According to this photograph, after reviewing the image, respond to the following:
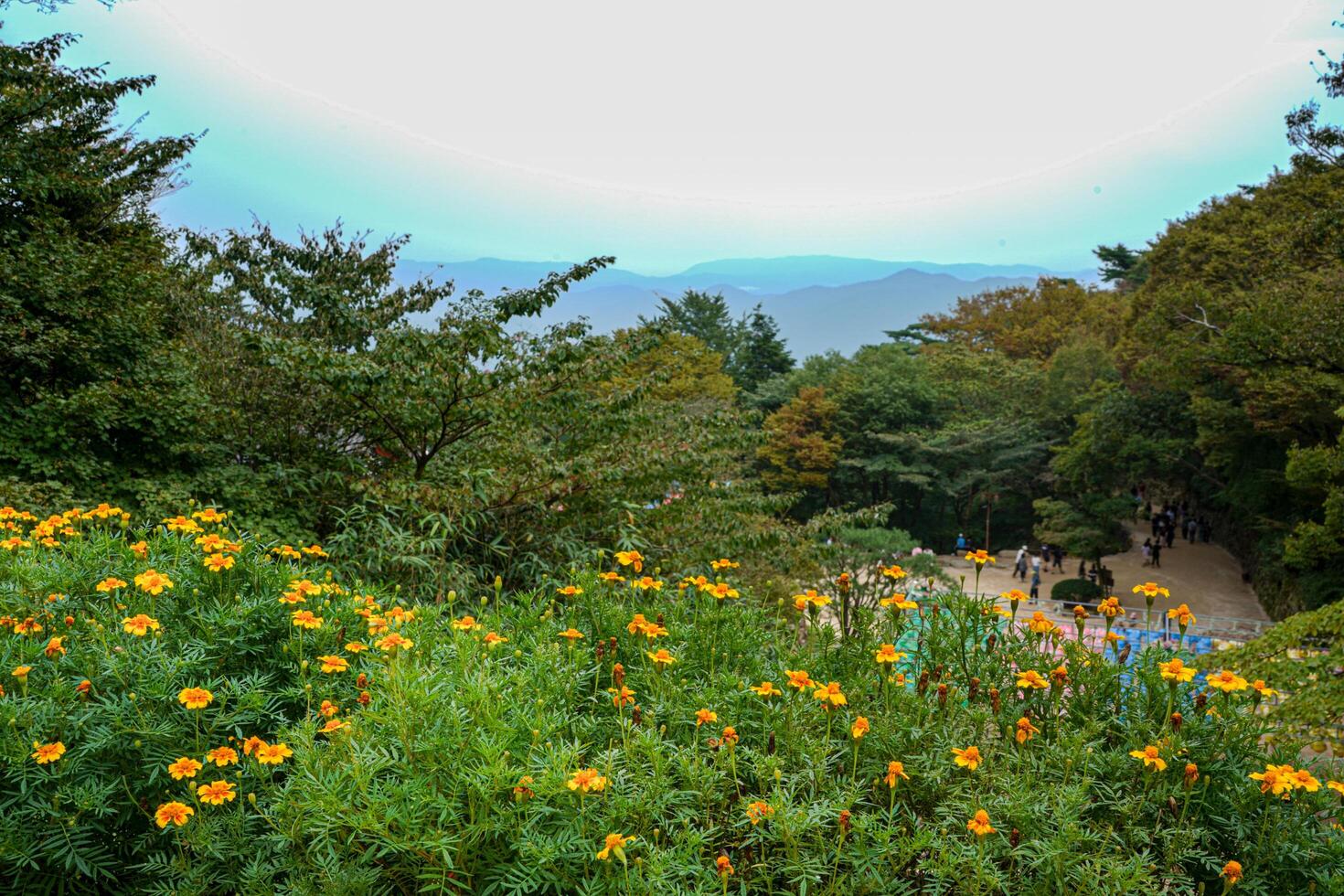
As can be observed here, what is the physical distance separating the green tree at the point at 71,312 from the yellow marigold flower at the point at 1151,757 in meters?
5.95

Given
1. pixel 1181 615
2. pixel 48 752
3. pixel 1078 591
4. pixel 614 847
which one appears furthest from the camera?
pixel 1078 591

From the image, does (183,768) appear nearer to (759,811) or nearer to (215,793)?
(215,793)

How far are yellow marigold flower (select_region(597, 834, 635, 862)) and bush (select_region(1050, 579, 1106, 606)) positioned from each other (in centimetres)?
1866

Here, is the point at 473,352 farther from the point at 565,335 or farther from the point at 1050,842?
the point at 1050,842

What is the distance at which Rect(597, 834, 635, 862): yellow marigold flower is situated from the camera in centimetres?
106

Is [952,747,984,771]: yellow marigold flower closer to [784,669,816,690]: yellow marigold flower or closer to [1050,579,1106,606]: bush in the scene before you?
[784,669,816,690]: yellow marigold flower

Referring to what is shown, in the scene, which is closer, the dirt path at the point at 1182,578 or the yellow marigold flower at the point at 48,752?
the yellow marigold flower at the point at 48,752

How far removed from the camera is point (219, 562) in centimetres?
180

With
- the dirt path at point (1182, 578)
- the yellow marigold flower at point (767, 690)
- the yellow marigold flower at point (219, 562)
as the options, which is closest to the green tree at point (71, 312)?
the yellow marigold flower at point (219, 562)

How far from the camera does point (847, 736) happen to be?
5.23 ft

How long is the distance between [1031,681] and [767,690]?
0.55 meters

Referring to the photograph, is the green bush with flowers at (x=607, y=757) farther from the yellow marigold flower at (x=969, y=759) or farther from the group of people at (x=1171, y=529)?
the group of people at (x=1171, y=529)

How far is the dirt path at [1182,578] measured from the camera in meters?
16.0

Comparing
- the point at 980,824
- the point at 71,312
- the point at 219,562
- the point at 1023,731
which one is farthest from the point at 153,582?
the point at 71,312
